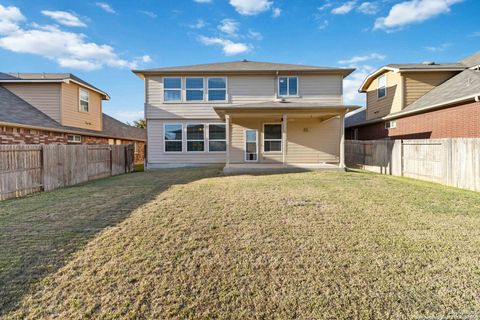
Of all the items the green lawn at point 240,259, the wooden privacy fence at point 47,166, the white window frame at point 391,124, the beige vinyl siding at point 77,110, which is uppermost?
the beige vinyl siding at point 77,110

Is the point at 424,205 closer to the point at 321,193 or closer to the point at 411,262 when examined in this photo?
the point at 321,193

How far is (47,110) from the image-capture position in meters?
13.5

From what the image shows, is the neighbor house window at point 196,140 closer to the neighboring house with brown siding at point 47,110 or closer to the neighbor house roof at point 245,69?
the neighbor house roof at point 245,69

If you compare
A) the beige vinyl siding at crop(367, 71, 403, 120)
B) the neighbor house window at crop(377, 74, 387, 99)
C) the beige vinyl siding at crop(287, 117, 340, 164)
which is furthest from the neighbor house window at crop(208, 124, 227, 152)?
the neighbor house window at crop(377, 74, 387, 99)

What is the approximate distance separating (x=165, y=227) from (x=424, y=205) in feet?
19.1

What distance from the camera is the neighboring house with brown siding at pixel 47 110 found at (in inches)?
431

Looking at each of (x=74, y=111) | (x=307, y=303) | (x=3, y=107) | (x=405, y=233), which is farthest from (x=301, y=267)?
(x=74, y=111)

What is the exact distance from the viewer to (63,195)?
701cm

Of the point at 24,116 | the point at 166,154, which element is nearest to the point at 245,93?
the point at 166,154

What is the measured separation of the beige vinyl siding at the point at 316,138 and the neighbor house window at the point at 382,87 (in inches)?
176

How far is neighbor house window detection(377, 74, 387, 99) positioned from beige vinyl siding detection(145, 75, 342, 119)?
12.6 ft

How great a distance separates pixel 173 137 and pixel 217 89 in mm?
3848

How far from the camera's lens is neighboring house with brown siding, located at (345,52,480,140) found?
9898mm

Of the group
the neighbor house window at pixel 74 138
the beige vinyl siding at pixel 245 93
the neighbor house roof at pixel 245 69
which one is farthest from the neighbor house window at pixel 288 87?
the neighbor house window at pixel 74 138
